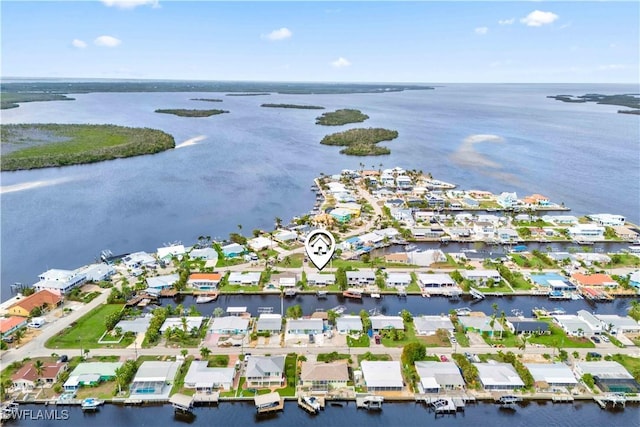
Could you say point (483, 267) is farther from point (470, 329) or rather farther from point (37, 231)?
point (37, 231)

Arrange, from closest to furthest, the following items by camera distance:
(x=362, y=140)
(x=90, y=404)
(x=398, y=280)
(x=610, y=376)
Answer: (x=90, y=404)
(x=610, y=376)
(x=398, y=280)
(x=362, y=140)

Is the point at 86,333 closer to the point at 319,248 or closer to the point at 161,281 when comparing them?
the point at 161,281

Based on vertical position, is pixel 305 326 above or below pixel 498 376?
above

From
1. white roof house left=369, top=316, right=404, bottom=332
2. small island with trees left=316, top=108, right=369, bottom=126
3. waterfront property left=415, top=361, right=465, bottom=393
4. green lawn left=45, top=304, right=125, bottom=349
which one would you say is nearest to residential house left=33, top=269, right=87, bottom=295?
green lawn left=45, top=304, right=125, bottom=349

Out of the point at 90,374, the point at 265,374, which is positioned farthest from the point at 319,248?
the point at 90,374

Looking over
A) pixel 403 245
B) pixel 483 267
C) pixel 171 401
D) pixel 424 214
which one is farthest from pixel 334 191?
pixel 171 401

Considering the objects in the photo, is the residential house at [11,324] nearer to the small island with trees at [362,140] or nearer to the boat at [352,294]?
the boat at [352,294]

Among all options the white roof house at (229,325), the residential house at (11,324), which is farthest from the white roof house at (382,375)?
the residential house at (11,324)
